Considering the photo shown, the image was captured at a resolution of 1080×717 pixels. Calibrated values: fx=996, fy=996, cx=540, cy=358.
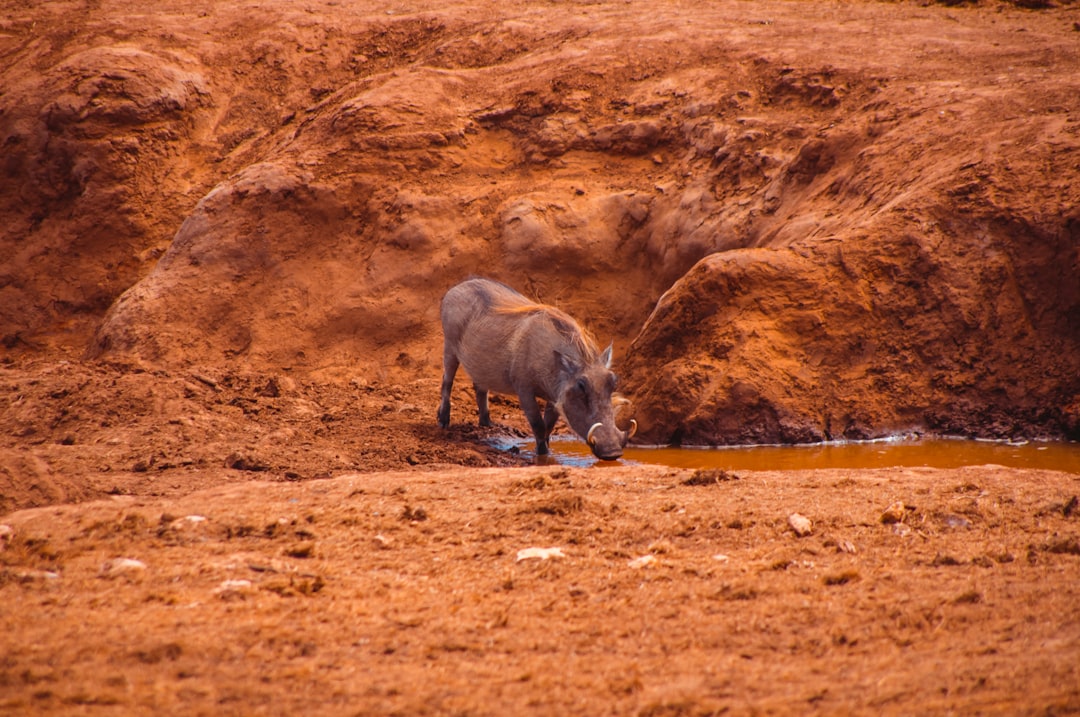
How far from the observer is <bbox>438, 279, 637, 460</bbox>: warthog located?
6.83m

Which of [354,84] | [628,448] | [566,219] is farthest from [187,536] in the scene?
[354,84]

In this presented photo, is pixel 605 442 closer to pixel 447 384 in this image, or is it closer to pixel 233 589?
pixel 447 384

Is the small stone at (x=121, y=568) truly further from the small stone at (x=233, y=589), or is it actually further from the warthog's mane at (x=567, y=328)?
the warthog's mane at (x=567, y=328)

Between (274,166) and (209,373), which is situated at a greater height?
(274,166)

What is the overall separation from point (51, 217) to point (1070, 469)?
1197 cm

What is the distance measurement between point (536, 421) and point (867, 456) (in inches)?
89.9

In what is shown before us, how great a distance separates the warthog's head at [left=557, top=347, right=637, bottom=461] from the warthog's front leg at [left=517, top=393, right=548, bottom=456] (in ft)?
0.76

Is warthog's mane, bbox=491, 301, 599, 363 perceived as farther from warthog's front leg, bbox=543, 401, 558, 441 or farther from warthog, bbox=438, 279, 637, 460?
warthog's front leg, bbox=543, 401, 558, 441

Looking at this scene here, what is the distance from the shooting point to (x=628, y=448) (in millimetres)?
7488

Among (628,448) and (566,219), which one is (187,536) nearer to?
(628,448)

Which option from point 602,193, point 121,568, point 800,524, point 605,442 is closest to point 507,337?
point 605,442

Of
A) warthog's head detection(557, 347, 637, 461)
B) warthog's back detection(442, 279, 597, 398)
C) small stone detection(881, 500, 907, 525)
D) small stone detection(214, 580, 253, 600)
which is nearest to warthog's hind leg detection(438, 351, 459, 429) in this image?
warthog's back detection(442, 279, 597, 398)

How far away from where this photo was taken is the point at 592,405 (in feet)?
22.4

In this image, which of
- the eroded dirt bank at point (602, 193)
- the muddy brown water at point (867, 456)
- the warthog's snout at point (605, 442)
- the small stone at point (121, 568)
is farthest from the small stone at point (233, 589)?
the eroded dirt bank at point (602, 193)
